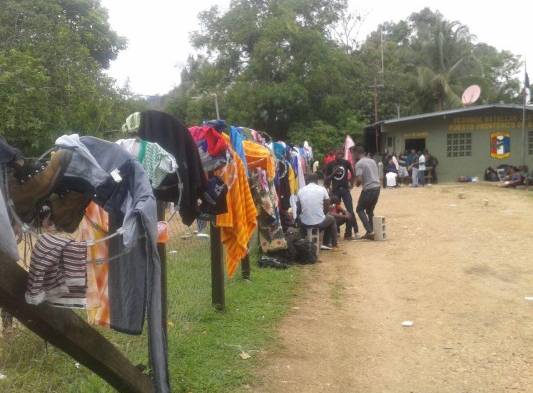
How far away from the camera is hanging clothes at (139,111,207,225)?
3.82 metres

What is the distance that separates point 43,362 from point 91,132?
48.2ft

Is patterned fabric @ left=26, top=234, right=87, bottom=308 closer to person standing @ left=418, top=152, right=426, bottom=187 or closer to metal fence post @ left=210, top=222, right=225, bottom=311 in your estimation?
metal fence post @ left=210, top=222, right=225, bottom=311

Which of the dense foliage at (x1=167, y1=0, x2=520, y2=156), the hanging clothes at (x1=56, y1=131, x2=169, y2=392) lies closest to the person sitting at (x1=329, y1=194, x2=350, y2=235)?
the hanging clothes at (x1=56, y1=131, x2=169, y2=392)

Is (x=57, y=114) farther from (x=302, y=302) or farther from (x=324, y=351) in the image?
(x=324, y=351)

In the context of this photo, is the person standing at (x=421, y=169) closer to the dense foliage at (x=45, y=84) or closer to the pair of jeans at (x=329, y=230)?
the dense foliage at (x=45, y=84)

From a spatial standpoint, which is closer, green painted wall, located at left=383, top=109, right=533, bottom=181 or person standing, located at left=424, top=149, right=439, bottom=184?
green painted wall, located at left=383, top=109, right=533, bottom=181

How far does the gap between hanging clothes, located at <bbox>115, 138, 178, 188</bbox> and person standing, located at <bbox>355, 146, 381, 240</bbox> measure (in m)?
8.18

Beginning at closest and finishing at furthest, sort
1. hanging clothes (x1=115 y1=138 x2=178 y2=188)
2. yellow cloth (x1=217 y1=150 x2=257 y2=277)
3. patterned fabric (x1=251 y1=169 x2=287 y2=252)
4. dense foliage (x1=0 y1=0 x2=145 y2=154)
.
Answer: hanging clothes (x1=115 y1=138 x2=178 y2=188) → yellow cloth (x1=217 y1=150 x2=257 y2=277) → patterned fabric (x1=251 y1=169 x2=287 y2=252) → dense foliage (x1=0 y1=0 x2=145 y2=154)

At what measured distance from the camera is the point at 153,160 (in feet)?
11.2

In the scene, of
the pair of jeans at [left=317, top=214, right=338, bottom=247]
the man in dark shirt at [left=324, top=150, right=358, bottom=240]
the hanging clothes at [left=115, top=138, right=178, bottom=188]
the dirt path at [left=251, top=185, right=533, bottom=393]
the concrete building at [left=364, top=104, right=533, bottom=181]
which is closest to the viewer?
the hanging clothes at [left=115, top=138, right=178, bottom=188]

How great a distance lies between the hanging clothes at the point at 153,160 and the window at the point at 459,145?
23.8 metres

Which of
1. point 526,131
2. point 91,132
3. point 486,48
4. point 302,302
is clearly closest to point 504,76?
point 486,48

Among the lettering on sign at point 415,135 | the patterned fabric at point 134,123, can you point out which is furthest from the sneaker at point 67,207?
the lettering on sign at point 415,135

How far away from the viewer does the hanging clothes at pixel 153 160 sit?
341 centimetres
